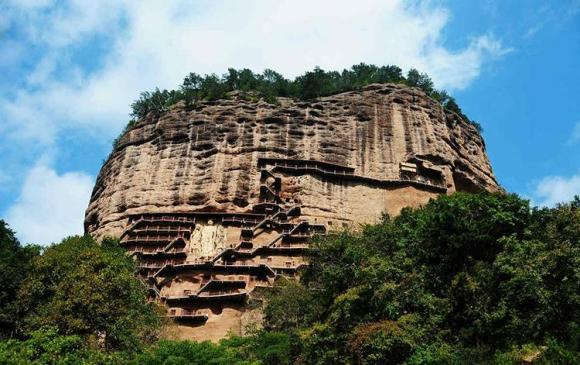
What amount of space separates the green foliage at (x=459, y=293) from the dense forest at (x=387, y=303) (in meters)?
0.04

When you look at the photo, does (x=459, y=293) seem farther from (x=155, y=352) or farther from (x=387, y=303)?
(x=155, y=352)

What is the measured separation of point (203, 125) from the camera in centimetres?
4331

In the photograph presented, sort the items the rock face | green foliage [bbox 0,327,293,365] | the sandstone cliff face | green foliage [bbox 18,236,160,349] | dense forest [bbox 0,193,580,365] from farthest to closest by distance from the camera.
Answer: the sandstone cliff face, the rock face, green foliage [bbox 18,236,160,349], dense forest [bbox 0,193,580,365], green foliage [bbox 0,327,293,365]

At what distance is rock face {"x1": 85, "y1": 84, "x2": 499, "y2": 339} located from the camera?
113 feet

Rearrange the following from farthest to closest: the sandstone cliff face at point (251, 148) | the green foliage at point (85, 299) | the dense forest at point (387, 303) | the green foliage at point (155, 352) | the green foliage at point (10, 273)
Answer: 1. the sandstone cliff face at point (251, 148)
2. the green foliage at point (10, 273)
3. the green foliage at point (85, 299)
4. the dense forest at point (387, 303)
5. the green foliage at point (155, 352)

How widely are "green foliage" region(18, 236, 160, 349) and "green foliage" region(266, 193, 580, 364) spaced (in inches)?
220

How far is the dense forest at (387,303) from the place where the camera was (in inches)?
719

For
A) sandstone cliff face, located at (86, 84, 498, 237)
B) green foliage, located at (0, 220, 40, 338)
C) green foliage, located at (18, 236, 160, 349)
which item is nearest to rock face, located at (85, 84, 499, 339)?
sandstone cliff face, located at (86, 84, 498, 237)

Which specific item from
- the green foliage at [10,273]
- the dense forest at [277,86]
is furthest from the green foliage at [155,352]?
the dense forest at [277,86]

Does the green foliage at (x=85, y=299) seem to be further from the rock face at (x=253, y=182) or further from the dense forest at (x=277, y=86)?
the dense forest at (x=277, y=86)

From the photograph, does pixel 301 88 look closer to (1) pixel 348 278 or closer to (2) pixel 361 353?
(1) pixel 348 278

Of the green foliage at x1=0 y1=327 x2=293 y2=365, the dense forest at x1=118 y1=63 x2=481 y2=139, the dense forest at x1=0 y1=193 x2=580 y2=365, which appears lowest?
the green foliage at x1=0 y1=327 x2=293 y2=365

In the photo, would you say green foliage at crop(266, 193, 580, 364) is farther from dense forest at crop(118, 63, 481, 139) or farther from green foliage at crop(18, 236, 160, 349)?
dense forest at crop(118, 63, 481, 139)

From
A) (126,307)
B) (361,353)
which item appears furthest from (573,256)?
(126,307)
